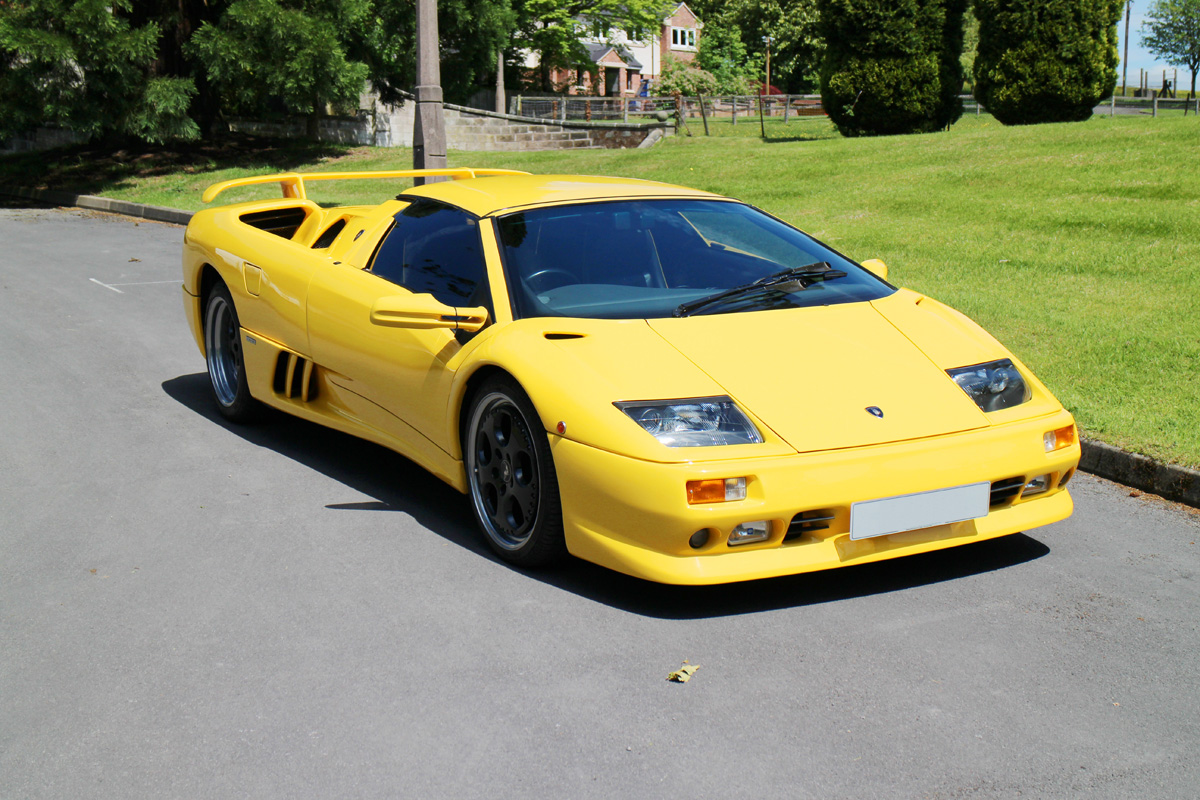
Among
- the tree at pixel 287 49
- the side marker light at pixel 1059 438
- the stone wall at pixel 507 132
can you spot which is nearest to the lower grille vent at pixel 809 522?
the side marker light at pixel 1059 438

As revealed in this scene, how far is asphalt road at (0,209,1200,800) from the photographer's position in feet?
8.91

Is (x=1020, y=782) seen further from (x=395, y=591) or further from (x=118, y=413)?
(x=118, y=413)

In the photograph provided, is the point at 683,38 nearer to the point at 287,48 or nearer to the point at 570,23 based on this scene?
the point at 570,23

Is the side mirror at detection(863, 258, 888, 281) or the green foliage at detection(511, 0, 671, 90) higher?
the green foliage at detection(511, 0, 671, 90)

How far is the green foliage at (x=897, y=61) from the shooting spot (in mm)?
21250

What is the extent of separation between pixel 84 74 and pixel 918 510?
797 inches

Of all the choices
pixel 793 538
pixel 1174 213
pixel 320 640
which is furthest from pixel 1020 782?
pixel 1174 213

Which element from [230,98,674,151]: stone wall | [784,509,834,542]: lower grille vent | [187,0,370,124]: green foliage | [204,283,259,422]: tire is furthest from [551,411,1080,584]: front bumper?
[230,98,674,151]: stone wall

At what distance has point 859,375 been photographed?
3799 millimetres

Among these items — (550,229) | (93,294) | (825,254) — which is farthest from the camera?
(93,294)

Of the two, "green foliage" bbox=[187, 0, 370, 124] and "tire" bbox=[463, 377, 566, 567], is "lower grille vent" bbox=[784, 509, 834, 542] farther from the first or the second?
"green foliage" bbox=[187, 0, 370, 124]

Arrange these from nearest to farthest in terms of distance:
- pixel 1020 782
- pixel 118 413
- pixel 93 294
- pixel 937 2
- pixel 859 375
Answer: pixel 1020 782, pixel 859 375, pixel 118 413, pixel 93 294, pixel 937 2

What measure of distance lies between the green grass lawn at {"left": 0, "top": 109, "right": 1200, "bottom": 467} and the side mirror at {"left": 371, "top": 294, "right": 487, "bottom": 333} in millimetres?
2961

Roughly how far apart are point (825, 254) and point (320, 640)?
262 centimetres
